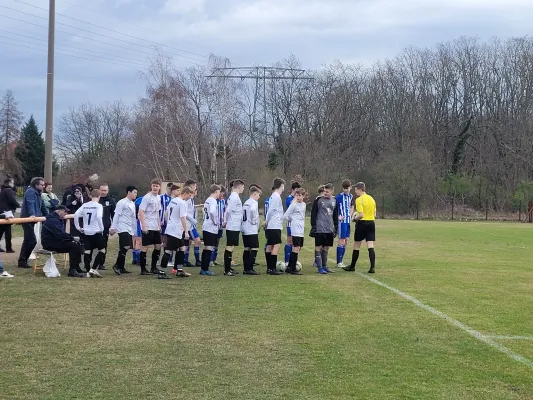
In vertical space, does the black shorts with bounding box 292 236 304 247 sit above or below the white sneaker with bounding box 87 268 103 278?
above

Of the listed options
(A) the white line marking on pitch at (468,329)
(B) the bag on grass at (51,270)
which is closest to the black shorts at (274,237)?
(A) the white line marking on pitch at (468,329)

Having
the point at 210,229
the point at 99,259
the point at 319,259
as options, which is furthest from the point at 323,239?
the point at 99,259

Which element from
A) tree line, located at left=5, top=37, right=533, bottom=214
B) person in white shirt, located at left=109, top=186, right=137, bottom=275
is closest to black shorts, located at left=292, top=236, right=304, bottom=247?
person in white shirt, located at left=109, top=186, right=137, bottom=275

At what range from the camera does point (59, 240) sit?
13.3 metres

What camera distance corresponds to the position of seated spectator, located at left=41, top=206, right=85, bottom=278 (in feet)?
43.7

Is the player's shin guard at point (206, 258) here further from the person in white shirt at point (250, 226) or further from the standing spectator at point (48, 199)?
the standing spectator at point (48, 199)

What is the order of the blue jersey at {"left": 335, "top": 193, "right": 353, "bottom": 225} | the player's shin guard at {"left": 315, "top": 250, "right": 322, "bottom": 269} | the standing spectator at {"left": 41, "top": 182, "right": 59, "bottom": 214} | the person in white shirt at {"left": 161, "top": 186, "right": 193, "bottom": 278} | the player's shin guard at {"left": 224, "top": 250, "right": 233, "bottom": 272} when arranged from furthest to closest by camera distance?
the blue jersey at {"left": 335, "top": 193, "right": 353, "bottom": 225} → the standing spectator at {"left": 41, "top": 182, "right": 59, "bottom": 214} → the player's shin guard at {"left": 315, "top": 250, "right": 322, "bottom": 269} → the player's shin guard at {"left": 224, "top": 250, "right": 233, "bottom": 272} → the person in white shirt at {"left": 161, "top": 186, "right": 193, "bottom": 278}

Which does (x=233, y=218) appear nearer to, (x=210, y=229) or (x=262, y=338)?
(x=210, y=229)

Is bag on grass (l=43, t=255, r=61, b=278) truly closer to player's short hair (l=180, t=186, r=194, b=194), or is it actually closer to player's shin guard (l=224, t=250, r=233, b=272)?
player's short hair (l=180, t=186, r=194, b=194)

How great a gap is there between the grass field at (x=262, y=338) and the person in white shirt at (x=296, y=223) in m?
0.91

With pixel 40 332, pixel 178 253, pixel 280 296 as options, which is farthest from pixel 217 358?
pixel 178 253

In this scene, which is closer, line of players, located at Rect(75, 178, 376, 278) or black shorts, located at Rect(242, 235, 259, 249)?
line of players, located at Rect(75, 178, 376, 278)

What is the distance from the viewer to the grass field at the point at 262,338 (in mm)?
5984

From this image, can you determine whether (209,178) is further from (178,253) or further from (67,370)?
(67,370)
